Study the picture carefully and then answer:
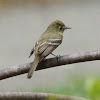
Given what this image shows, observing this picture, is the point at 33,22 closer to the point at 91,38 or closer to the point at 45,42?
the point at 91,38

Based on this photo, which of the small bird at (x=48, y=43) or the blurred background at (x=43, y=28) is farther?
the blurred background at (x=43, y=28)

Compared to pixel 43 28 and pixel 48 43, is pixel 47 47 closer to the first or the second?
pixel 48 43

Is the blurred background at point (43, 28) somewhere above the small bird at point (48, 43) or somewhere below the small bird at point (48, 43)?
below

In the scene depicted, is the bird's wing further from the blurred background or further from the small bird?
the blurred background

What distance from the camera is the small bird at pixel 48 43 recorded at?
401cm

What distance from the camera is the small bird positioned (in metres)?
4.01

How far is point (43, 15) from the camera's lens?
32.1 feet

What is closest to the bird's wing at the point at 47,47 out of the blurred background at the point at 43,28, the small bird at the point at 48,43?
the small bird at the point at 48,43

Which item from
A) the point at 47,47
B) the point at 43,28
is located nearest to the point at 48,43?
the point at 47,47

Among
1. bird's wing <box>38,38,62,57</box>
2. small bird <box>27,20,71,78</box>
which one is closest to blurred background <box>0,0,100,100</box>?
small bird <box>27,20,71,78</box>

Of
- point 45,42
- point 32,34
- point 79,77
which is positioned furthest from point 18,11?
point 45,42

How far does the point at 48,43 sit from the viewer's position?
171 inches

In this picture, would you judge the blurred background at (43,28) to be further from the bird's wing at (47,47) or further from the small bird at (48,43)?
the bird's wing at (47,47)

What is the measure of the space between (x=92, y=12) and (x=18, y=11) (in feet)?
5.45
